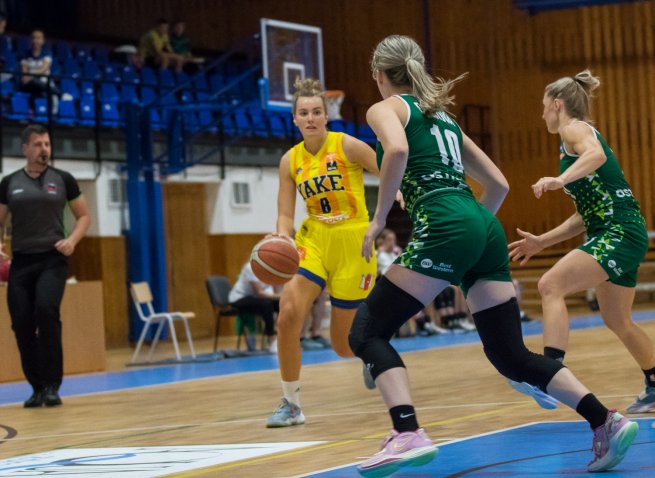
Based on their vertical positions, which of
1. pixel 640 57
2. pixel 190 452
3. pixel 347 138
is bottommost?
pixel 190 452

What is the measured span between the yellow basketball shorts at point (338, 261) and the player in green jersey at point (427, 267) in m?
1.97

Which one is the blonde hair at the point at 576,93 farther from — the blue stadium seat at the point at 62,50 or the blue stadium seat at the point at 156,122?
the blue stadium seat at the point at 62,50

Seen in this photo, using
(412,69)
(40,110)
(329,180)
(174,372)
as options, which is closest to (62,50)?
(40,110)

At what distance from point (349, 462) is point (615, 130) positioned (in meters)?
19.0

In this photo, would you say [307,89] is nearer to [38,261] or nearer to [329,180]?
[329,180]

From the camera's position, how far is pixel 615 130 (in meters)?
22.5

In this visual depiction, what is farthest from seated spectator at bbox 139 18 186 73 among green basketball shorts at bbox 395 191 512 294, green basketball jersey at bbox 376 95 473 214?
green basketball shorts at bbox 395 191 512 294

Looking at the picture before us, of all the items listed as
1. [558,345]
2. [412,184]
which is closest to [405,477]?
[412,184]

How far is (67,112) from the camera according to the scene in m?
16.7

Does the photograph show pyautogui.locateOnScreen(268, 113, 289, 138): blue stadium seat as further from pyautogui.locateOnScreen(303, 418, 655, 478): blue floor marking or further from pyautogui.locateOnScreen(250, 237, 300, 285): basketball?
pyautogui.locateOnScreen(303, 418, 655, 478): blue floor marking

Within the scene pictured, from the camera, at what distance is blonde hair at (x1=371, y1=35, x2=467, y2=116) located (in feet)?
13.8

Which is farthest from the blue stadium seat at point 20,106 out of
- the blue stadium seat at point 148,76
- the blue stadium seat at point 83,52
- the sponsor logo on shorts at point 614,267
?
the sponsor logo on shorts at point 614,267

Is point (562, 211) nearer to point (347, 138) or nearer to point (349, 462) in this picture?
point (347, 138)

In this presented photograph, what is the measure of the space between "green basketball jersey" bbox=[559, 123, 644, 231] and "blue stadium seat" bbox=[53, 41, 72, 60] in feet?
48.5
